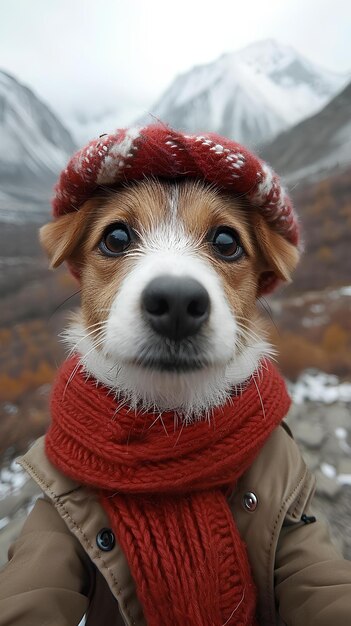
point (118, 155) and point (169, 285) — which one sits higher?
point (118, 155)

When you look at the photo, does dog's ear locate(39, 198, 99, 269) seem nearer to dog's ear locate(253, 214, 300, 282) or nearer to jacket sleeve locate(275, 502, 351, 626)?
dog's ear locate(253, 214, 300, 282)

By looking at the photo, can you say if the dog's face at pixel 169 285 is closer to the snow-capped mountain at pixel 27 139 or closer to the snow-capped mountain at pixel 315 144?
the snow-capped mountain at pixel 27 139

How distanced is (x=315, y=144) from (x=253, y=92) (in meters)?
1.23

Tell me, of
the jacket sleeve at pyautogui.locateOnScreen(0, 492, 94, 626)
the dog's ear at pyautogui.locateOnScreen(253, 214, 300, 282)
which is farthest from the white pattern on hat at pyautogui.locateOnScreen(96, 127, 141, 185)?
the jacket sleeve at pyautogui.locateOnScreen(0, 492, 94, 626)

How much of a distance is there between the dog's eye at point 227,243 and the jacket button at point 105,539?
1.14 meters

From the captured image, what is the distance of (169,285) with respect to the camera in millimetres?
1062

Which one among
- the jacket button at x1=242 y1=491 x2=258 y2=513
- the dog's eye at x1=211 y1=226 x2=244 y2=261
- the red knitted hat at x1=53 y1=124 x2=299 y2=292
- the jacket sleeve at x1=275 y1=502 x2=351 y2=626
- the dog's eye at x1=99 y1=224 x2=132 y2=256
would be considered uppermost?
the red knitted hat at x1=53 y1=124 x2=299 y2=292

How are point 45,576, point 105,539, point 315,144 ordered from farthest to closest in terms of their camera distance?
point 315,144 < point 105,539 < point 45,576

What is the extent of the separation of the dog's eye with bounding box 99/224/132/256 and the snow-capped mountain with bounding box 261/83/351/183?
4.05 m

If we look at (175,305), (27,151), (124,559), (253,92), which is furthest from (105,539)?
(253,92)

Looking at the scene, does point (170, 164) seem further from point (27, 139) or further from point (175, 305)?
point (27, 139)

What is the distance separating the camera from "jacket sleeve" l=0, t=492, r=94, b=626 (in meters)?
1.10

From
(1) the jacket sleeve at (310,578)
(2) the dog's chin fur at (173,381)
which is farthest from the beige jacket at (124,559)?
(2) the dog's chin fur at (173,381)

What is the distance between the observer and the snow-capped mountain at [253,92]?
4.86 meters
